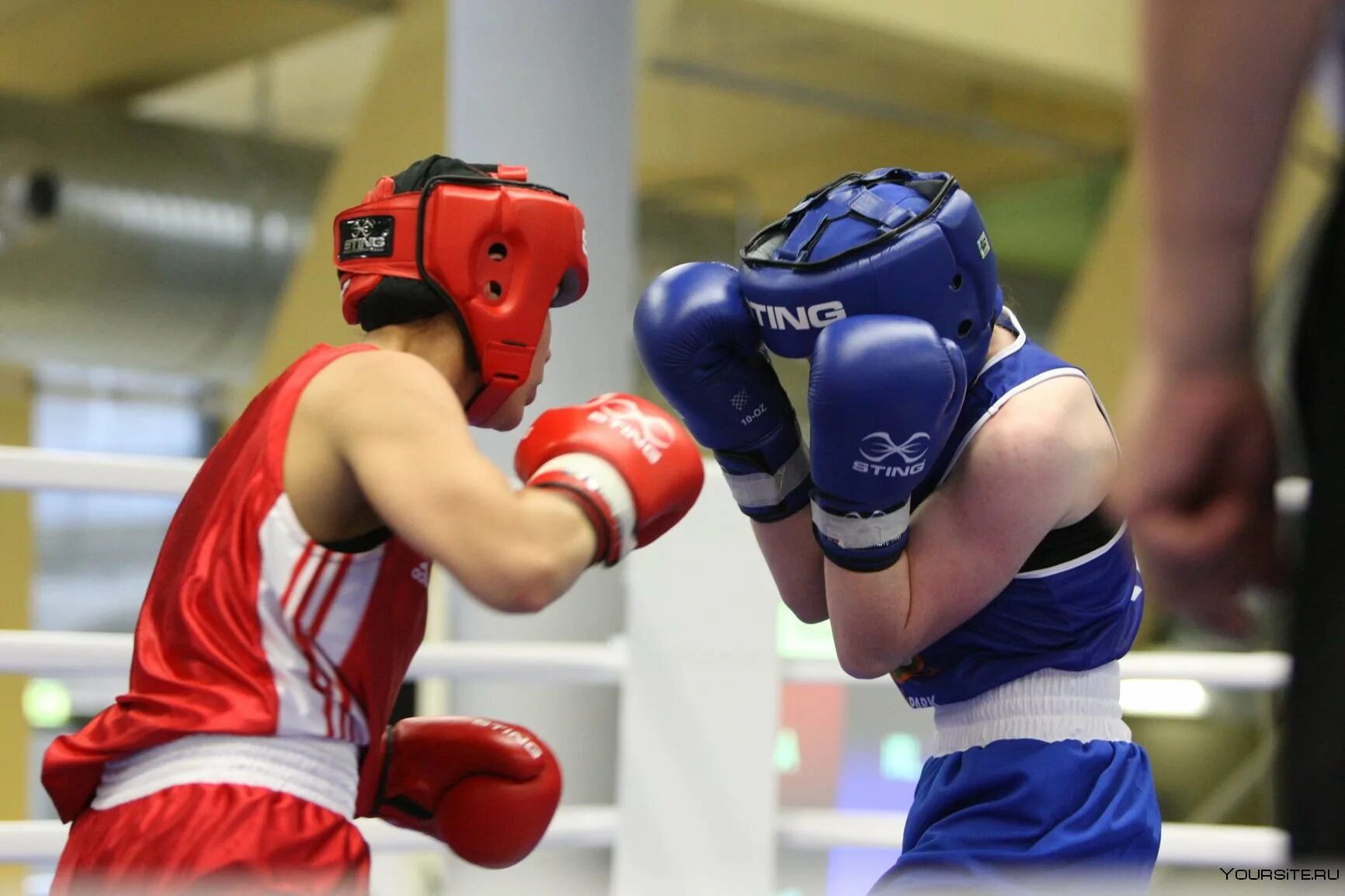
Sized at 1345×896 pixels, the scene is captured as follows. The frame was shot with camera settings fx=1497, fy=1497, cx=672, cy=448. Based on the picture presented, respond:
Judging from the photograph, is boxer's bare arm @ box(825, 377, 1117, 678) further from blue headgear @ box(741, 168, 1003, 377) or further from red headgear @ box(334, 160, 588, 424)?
red headgear @ box(334, 160, 588, 424)

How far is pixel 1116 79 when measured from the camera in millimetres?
5902

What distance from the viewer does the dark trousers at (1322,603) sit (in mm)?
723

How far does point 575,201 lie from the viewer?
2.89m

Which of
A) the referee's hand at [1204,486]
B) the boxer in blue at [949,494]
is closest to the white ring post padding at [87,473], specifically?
the boxer in blue at [949,494]

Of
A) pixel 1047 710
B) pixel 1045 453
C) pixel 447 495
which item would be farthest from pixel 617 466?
pixel 1047 710

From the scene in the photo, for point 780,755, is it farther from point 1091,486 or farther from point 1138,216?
point 1138,216

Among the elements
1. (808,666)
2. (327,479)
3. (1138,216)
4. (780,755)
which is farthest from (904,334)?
(780,755)

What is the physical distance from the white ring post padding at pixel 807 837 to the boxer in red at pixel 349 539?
0.73 metres

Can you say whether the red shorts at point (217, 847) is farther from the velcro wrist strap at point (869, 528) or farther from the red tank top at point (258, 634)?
the velcro wrist strap at point (869, 528)

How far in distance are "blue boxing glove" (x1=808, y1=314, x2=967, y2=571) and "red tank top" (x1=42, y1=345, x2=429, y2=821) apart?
440 millimetres

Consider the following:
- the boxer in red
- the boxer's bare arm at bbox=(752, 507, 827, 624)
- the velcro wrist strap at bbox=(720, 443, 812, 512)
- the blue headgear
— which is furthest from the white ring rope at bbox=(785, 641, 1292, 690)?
the boxer in red

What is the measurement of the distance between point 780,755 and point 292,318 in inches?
148

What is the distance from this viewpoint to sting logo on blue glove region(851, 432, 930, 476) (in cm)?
147

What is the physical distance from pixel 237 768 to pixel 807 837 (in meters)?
1.37
